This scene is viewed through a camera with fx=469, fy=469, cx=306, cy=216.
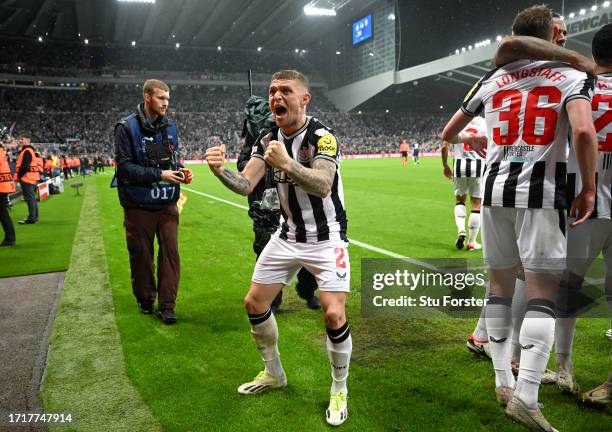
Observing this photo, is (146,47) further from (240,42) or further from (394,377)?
(394,377)

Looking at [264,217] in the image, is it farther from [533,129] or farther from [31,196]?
[31,196]

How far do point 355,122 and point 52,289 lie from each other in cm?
5461

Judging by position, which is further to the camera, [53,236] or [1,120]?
[1,120]

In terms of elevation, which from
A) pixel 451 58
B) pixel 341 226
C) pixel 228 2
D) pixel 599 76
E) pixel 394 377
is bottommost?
pixel 394 377

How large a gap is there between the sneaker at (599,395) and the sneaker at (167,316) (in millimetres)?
3610

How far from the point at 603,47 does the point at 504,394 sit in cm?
225

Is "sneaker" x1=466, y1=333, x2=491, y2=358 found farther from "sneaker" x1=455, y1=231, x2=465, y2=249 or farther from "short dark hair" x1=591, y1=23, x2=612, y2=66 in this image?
"sneaker" x1=455, y1=231, x2=465, y2=249

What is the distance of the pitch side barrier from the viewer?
3108 cm

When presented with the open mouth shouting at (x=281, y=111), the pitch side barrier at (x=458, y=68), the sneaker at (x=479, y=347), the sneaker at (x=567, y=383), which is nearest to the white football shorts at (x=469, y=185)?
the sneaker at (x=479, y=347)

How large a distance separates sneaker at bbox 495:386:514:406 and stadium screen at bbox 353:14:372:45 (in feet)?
173

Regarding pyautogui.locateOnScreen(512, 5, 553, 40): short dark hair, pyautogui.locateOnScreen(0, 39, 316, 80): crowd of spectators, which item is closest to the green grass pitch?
pyautogui.locateOnScreen(512, 5, 553, 40): short dark hair

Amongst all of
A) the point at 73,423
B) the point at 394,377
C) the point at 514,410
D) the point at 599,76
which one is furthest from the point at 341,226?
the point at 73,423

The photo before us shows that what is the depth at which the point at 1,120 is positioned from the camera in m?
46.1

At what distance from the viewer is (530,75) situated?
266 cm
